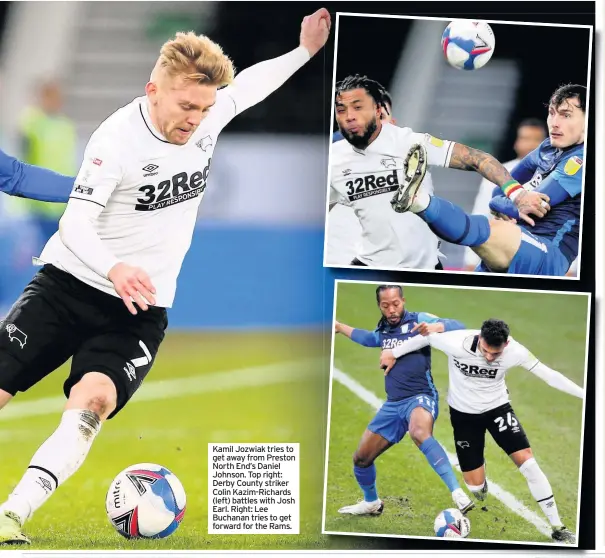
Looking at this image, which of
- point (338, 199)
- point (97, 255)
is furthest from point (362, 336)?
point (97, 255)

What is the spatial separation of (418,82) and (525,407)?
164cm

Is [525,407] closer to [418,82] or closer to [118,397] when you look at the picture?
[418,82]

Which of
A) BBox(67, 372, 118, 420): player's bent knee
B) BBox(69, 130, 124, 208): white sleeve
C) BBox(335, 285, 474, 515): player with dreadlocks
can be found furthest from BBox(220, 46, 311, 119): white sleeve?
BBox(67, 372, 118, 420): player's bent knee

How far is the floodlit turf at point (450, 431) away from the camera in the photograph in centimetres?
431

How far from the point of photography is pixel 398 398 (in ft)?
14.2

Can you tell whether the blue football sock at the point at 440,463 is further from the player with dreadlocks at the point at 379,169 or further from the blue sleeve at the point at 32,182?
the blue sleeve at the point at 32,182

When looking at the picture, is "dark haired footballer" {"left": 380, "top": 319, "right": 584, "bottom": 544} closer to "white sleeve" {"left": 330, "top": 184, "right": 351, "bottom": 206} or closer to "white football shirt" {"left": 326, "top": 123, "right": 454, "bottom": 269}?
"white football shirt" {"left": 326, "top": 123, "right": 454, "bottom": 269}

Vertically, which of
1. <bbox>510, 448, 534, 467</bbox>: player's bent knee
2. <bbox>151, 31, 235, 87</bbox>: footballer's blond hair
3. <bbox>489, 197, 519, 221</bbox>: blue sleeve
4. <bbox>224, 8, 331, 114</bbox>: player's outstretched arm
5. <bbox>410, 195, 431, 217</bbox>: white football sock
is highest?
<bbox>224, 8, 331, 114</bbox>: player's outstretched arm

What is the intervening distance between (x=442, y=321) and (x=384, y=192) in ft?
2.21

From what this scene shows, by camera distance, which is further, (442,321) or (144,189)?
(442,321)

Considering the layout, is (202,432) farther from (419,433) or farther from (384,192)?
(384,192)

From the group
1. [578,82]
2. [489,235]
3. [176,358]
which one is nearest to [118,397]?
[176,358]

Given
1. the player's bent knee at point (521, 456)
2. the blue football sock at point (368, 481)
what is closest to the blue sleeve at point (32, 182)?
the blue football sock at point (368, 481)

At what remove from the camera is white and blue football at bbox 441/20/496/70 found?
4285 mm
